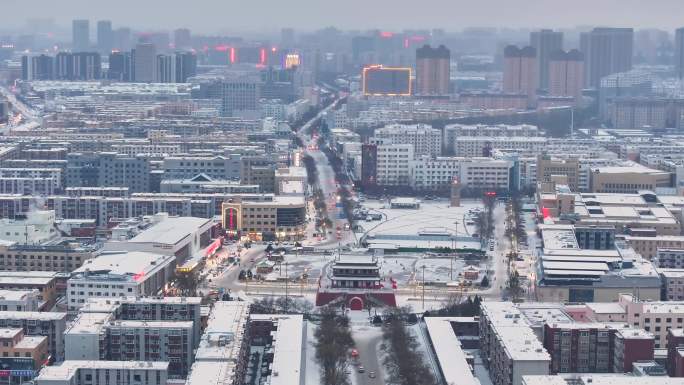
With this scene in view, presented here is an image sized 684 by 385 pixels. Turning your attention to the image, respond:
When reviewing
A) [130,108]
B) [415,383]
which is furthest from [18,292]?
[130,108]

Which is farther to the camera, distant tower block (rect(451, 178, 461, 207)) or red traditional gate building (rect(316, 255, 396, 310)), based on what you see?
distant tower block (rect(451, 178, 461, 207))

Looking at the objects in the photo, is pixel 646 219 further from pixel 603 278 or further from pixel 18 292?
pixel 18 292

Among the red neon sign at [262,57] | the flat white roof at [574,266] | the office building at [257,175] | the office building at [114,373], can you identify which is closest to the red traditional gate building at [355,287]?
the flat white roof at [574,266]

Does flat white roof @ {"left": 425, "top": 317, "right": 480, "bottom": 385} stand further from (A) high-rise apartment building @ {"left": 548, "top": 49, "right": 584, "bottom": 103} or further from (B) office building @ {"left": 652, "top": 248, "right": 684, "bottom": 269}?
(A) high-rise apartment building @ {"left": 548, "top": 49, "right": 584, "bottom": 103}

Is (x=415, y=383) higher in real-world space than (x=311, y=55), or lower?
lower

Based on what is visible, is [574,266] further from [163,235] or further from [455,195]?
[455,195]

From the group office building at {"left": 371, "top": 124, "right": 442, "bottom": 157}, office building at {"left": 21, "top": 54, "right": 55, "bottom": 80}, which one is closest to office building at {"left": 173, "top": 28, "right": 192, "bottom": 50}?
office building at {"left": 21, "top": 54, "right": 55, "bottom": 80}
